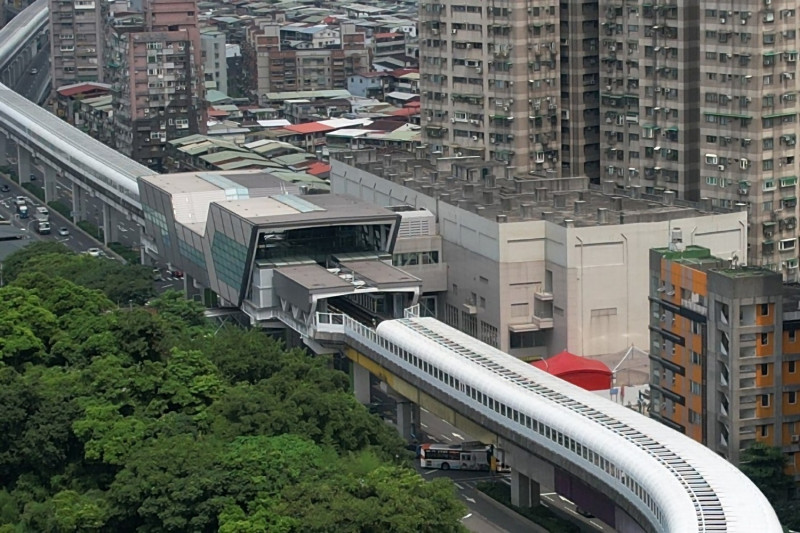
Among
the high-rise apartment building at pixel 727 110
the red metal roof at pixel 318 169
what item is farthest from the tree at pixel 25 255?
the red metal roof at pixel 318 169

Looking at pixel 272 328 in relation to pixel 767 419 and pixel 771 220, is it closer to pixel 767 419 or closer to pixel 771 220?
pixel 771 220

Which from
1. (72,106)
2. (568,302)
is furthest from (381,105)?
(568,302)

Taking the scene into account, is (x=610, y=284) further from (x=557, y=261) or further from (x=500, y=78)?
(x=500, y=78)

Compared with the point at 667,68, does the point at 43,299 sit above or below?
below

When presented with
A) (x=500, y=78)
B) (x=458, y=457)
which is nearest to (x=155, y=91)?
(x=500, y=78)

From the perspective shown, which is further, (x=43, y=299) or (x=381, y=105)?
(x=381, y=105)

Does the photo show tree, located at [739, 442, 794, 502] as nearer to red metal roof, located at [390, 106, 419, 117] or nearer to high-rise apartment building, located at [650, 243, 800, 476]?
high-rise apartment building, located at [650, 243, 800, 476]

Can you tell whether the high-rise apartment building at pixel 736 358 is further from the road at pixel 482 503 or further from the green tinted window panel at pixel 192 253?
the green tinted window panel at pixel 192 253
